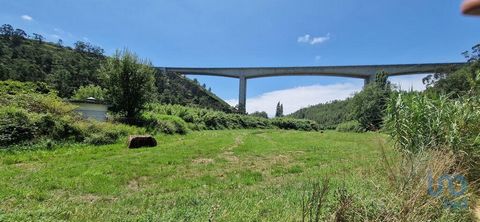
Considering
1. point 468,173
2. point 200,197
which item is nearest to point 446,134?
point 468,173

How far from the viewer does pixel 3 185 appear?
657 centimetres

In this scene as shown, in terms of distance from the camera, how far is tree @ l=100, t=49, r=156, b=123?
23125 mm

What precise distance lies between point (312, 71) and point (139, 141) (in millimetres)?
58923

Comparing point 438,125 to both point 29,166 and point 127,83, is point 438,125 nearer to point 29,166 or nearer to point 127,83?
point 29,166

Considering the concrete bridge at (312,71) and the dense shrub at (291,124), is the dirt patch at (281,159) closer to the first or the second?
the dense shrub at (291,124)

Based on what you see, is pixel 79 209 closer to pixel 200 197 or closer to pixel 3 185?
pixel 200 197

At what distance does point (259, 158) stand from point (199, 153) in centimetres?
233

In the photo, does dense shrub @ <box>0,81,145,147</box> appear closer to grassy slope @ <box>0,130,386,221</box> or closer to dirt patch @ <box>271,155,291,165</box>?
grassy slope @ <box>0,130,386,221</box>

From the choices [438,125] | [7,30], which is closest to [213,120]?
[438,125]

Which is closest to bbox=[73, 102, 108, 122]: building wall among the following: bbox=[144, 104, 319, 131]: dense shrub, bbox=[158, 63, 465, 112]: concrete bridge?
bbox=[144, 104, 319, 131]: dense shrub

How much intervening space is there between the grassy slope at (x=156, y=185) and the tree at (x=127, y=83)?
11.0 meters

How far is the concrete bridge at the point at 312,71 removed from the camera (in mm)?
63625
